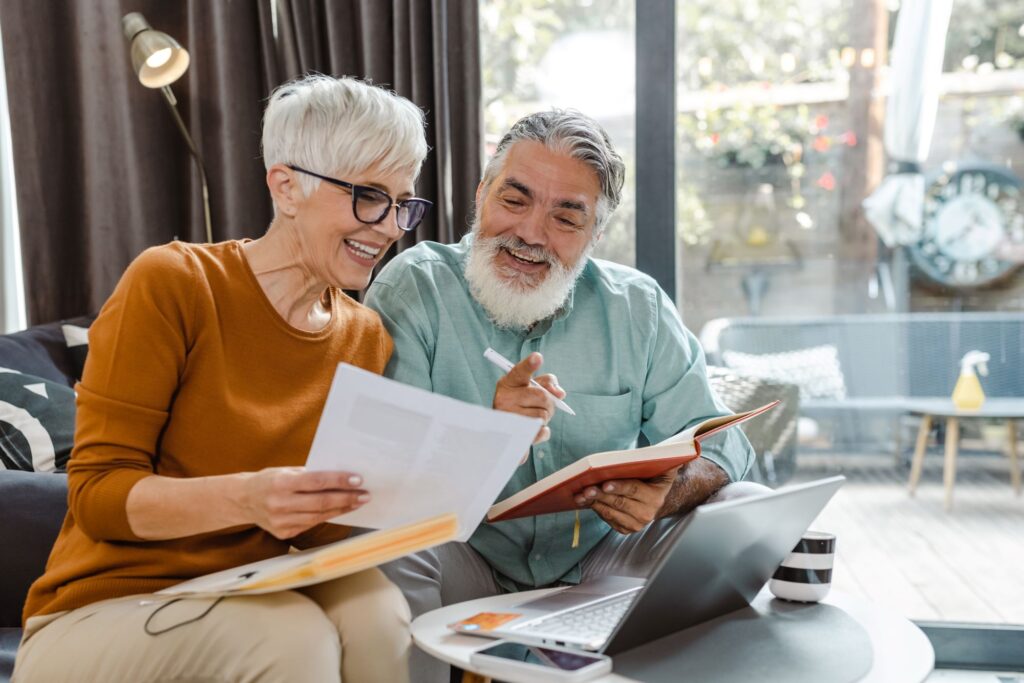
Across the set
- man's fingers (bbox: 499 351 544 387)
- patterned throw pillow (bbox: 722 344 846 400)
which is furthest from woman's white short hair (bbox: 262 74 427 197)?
patterned throw pillow (bbox: 722 344 846 400)

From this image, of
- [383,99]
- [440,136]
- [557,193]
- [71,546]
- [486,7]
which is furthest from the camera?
[486,7]

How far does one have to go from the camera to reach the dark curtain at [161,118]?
2.41m

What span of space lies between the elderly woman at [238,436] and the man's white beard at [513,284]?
0.96ft

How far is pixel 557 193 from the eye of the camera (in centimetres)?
179

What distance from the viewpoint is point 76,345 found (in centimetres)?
220

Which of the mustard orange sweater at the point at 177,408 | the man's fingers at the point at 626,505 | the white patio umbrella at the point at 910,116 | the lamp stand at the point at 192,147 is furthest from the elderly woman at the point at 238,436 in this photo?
the white patio umbrella at the point at 910,116

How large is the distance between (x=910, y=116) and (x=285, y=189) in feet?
6.73

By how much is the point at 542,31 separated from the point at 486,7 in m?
0.18

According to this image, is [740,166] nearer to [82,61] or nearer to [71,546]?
[82,61]

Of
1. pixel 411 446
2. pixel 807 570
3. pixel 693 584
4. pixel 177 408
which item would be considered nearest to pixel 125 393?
pixel 177 408

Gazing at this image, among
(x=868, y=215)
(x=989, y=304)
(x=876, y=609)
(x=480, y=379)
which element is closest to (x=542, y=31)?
(x=868, y=215)

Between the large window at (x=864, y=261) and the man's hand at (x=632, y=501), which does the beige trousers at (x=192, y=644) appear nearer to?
the man's hand at (x=632, y=501)

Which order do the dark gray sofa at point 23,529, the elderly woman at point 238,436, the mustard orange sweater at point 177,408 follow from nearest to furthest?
the elderly woman at point 238,436
the mustard orange sweater at point 177,408
the dark gray sofa at point 23,529

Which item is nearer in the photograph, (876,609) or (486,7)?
(876,609)
